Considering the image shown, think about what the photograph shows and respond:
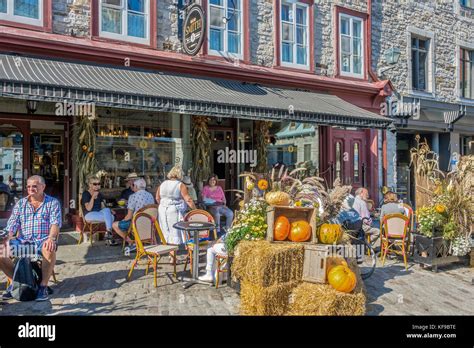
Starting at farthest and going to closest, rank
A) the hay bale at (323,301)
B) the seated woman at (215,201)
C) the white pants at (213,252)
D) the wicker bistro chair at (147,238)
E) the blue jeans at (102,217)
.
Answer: the seated woman at (215,201)
the blue jeans at (102,217)
the wicker bistro chair at (147,238)
the white pants at (213,252)
the hay bale at (323,301)

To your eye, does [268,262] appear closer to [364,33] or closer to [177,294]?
[177,294]

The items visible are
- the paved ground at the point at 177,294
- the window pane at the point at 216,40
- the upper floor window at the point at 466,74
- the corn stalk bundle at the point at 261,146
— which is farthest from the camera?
the upper floor window at the point at 466,74

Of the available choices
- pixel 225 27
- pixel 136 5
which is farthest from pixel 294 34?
pixel 136 5

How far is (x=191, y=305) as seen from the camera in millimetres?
4660

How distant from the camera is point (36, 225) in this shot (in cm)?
500

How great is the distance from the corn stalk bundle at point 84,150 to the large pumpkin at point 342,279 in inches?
237

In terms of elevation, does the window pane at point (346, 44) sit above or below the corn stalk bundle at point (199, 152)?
above

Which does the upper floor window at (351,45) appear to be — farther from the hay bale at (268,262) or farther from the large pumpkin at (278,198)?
the hay bale at (268,262)

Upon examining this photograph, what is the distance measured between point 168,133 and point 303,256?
6.65 meters

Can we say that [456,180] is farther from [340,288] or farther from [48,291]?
[48,291]

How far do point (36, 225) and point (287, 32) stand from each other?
→ 28.1ft

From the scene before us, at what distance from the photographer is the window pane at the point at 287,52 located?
1102cm

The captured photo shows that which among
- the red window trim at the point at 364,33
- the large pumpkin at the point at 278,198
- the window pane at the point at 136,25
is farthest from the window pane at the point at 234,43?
the large pumpkin at the point at 278,198

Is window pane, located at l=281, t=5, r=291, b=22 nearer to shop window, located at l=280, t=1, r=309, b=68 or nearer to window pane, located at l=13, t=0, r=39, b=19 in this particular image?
shop window, located at l=280, t=1, r=309, b=68
